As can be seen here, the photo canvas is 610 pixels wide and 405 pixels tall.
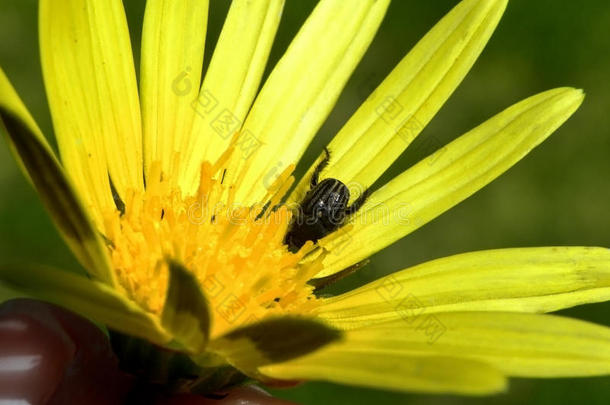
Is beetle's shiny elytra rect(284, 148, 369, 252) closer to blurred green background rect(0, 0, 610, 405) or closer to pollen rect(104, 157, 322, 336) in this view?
pollen rect(104, 157, 322, 336)

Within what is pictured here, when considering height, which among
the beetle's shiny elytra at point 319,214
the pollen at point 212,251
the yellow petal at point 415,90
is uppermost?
the yellow petal at point 415,90

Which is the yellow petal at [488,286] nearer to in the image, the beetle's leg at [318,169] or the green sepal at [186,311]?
the beetle's leg at [318,169]

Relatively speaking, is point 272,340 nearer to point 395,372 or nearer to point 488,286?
point 395,372

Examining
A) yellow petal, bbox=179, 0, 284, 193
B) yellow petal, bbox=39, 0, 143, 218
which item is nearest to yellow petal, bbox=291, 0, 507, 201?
yellow petal, bbox=179, 0, 284, 193

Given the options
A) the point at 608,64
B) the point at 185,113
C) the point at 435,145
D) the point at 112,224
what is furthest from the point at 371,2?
the point at 608,64

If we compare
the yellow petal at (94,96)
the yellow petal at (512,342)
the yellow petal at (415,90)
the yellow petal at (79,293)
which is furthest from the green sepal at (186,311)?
the yellow petal at (415,90)

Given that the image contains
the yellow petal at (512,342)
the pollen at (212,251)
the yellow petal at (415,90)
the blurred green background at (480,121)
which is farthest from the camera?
the blurred green background at (480,121)
